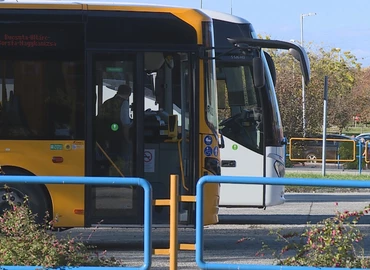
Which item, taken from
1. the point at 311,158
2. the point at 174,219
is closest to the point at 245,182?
the point at 174,219

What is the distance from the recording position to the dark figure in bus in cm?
986

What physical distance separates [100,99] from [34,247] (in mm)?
3533

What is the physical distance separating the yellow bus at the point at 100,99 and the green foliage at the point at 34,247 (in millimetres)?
2652

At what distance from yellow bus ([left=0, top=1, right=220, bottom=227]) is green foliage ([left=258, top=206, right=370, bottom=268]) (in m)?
3.11

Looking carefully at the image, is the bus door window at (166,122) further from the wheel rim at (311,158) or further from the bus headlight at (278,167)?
the wheel rim at (311,158)

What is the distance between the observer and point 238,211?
15578mm

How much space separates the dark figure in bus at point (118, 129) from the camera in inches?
388

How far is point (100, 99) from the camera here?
32.3 ft

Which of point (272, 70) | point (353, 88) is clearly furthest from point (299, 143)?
point (353, 88)

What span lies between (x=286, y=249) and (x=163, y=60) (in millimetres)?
3979

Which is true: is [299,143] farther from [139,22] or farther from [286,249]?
[286,249]

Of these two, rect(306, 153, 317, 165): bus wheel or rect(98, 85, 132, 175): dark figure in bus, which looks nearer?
rect(98, 85, 132, 175): dark figure in bus

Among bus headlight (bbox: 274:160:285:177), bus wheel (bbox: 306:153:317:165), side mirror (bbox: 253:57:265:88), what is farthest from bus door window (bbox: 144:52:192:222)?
bus wheel (bbox: 306:153:317:165)

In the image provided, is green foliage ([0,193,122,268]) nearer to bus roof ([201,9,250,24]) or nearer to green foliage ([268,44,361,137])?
bus roof ([201,9,250,24])
